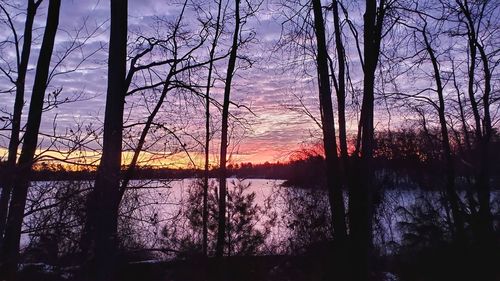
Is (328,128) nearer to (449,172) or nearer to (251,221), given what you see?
(251,221)

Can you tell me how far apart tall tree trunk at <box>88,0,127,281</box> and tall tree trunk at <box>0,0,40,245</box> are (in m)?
1.28

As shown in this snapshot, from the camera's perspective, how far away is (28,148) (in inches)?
242

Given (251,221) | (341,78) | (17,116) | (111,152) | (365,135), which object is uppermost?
(341,78)

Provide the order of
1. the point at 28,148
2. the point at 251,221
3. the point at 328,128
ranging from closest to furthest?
the point at 28,148 → the point at 328,128 → the point at 251,221

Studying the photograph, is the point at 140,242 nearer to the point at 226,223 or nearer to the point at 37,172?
the point at 226,223

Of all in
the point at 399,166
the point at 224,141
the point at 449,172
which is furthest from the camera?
the point at 399,166

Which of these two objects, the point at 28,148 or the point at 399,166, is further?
the point at 399,166

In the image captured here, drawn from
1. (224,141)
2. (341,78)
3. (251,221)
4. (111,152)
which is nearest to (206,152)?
(224,141)

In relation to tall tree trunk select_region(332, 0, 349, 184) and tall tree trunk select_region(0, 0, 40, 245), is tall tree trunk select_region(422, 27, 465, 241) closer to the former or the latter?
tall tree trunk select_region(332, 0, 349, 184)

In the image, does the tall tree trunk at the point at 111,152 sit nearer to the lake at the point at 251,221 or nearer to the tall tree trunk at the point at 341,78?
the lake at the point at 251,221

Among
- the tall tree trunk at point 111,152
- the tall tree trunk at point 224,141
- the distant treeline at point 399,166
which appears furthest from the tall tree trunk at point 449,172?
the tall tree trunk at point 111,152

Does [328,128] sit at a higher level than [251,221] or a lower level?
higher

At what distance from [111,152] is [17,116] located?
1446mm

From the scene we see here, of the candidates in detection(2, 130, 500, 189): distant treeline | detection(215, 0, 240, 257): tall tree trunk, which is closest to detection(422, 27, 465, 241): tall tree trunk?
detection(2, 130, 500, 189): distant treeline
